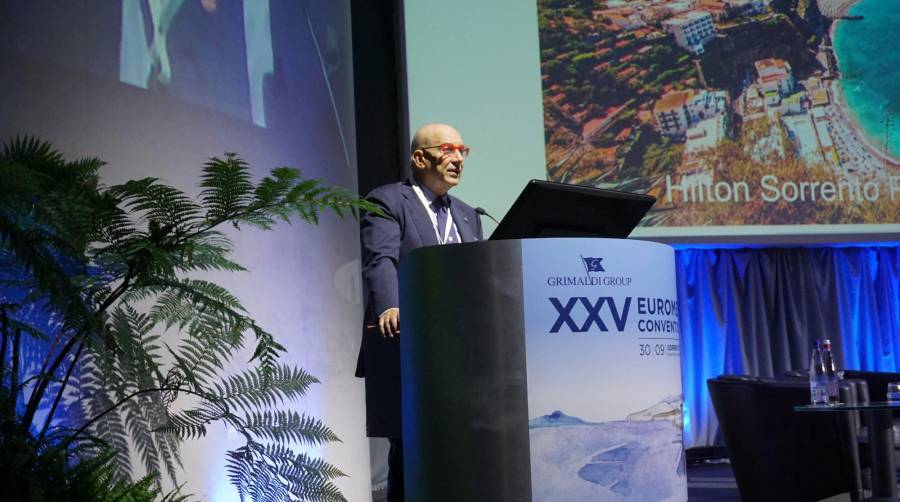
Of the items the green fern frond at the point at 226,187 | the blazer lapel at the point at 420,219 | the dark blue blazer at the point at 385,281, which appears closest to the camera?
the green fern frond at the point at 226,187

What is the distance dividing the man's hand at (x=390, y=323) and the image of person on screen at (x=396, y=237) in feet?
0.19

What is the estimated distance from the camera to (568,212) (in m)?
2.51

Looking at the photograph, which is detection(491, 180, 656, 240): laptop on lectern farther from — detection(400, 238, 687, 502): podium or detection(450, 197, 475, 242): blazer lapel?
detection(450, 197, 475, 242): blazer lapel

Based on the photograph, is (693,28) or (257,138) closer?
(257,138)

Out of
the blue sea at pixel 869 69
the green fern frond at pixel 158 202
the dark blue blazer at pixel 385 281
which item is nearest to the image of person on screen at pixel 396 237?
the dark blue blazer at pixel 385 281

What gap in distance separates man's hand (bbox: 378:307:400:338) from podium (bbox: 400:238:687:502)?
0.50 metres

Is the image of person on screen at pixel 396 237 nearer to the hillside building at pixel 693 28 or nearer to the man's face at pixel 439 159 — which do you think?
the man's face at pixel 439 159

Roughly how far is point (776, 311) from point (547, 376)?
5928 mm

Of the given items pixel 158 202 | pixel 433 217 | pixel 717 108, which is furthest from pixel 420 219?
pixel 717 108

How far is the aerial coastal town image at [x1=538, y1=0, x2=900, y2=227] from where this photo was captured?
621 cm

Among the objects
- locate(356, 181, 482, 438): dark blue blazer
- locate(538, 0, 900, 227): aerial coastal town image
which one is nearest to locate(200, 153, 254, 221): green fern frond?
locate(356, 181, 482, 438): dark blue blazer

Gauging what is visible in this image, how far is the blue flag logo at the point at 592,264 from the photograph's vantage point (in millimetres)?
1996

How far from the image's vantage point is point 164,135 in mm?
3484

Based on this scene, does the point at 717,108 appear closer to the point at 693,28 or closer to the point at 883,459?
the point at 693,28
